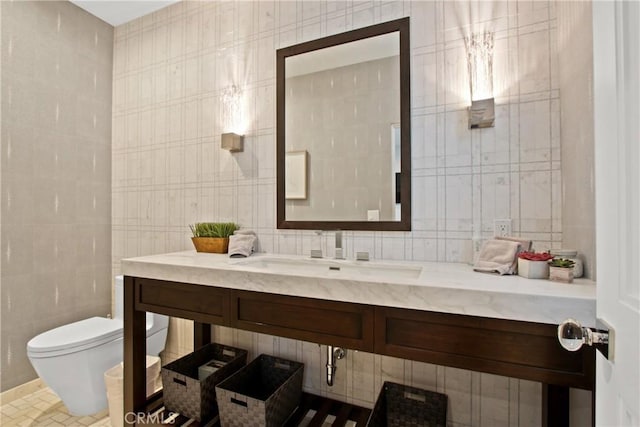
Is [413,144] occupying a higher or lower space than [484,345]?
higher

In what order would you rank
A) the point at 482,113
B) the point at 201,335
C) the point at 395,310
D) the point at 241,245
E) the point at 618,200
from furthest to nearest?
the point at 201,335, the point at 241,245, the point at 482,113, the point at 395,310, the point at 618,200

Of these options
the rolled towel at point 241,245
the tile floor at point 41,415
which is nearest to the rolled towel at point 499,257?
the rolled towel at point 241,245

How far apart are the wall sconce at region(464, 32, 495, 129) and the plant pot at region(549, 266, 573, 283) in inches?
26.4

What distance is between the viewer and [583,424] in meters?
1.11

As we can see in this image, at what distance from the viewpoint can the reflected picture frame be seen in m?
1.78

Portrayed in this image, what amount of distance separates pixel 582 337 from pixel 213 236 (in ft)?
5.61

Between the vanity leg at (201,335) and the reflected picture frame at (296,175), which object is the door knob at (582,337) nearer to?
the reflected picture frame at (296,175)

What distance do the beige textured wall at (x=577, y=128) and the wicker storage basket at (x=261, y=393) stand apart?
1315mm

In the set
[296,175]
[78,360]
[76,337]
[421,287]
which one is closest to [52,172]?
[76,337]

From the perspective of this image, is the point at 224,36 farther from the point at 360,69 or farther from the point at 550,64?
the point at 550,64

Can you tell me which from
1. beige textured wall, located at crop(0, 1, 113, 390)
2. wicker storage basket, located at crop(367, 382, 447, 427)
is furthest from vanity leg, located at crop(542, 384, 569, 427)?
beige textured wall, located at crop(0, 1, 113, 390)

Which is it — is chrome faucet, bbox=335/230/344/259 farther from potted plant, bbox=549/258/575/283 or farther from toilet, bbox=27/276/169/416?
toilet, bbox=27/276/169/416

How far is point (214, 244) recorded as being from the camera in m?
1.85

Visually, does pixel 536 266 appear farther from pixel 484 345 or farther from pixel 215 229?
pixel 215 229
